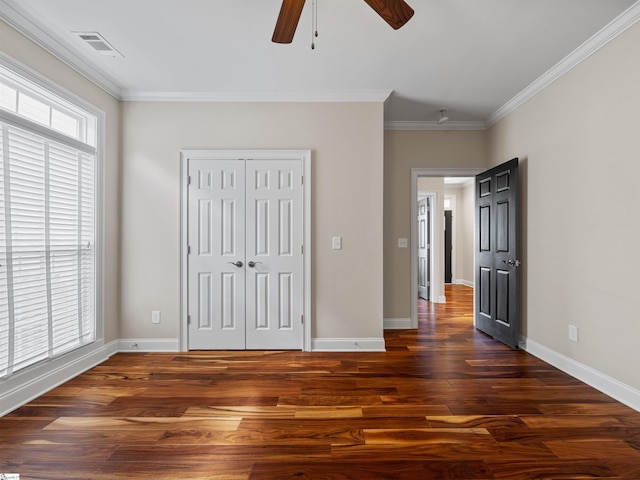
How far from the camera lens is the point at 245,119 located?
3.54 m

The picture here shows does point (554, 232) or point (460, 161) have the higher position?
point (460, 161)

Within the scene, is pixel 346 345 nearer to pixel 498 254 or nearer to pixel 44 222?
pixel 498 254

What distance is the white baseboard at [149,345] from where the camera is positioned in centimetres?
351

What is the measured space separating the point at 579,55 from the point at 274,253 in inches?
126

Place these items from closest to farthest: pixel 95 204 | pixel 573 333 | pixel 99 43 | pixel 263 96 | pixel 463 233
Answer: pixel 99 43 → pixel 573 333 → pixel 95 204 → pixel 263 96 → pixel 463 233

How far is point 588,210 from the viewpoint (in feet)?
8.92

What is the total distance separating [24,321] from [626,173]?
14.7 ft

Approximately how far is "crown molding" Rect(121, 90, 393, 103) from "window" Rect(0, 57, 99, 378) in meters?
0.59

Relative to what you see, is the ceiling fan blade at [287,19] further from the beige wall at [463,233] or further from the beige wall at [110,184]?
the beige wall at [463,233]

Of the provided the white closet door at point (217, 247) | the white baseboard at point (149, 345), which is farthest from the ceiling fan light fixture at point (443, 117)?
the white baseboard at point (149, 345)

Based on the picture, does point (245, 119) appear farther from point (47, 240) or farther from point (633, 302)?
point (633, 302)

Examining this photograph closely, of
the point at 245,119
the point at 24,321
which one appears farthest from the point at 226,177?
the point at 24,321

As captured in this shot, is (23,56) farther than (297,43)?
No

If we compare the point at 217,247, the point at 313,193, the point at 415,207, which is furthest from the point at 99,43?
the point at 415,207
